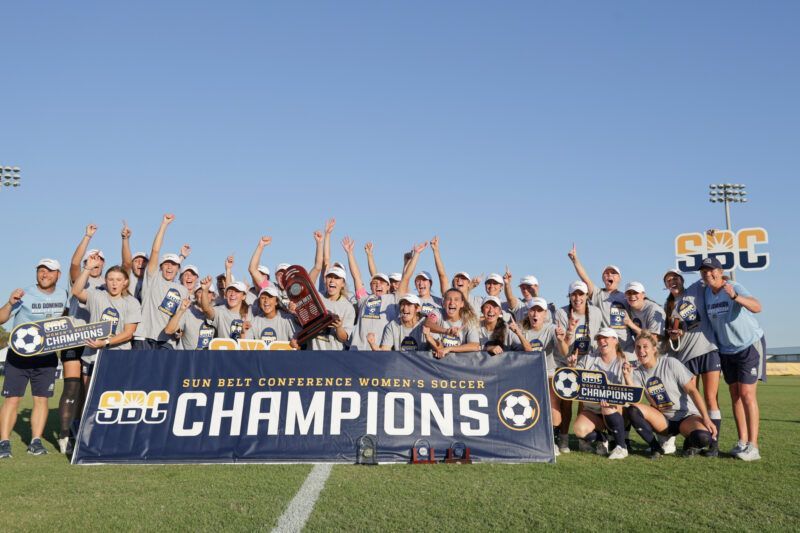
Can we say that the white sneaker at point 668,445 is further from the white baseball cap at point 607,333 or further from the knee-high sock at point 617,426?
the white baseball cap at point 607,333

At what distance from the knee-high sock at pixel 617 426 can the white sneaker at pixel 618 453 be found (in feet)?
0.15

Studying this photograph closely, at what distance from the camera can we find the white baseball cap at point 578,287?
7928 mm

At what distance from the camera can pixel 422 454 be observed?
6.48 meters

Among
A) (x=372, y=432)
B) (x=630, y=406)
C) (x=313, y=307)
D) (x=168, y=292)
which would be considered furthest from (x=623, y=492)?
(x=168, y=292)

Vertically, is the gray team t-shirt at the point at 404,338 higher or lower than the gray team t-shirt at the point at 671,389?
higher

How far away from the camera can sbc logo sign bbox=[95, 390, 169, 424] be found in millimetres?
6699

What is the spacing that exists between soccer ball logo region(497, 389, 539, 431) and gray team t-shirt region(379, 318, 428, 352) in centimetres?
132

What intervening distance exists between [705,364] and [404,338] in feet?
11.7

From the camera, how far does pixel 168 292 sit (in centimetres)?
838

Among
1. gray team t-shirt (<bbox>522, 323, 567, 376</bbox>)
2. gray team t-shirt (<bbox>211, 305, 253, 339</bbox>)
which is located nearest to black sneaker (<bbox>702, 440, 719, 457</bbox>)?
gray team t-shirt (<bbox>522, 323, 567, 376</bbox>)

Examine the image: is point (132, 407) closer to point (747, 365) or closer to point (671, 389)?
point (671, 389)

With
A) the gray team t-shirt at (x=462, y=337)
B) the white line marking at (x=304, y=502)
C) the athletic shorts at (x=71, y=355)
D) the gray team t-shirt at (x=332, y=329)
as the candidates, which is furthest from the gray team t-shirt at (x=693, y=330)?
the athletic shorts at (x=71, y=355)

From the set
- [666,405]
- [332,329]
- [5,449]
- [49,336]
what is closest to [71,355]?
[49,336]

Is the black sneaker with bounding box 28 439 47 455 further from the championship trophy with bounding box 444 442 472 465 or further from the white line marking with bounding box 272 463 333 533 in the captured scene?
the championship trophy with bounding box 444 442 472 465
